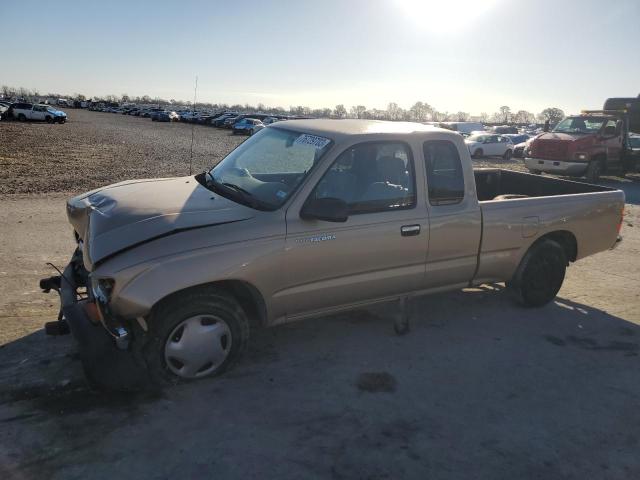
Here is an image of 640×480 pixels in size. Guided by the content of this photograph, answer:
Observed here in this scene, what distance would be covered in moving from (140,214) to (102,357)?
101 centimetres

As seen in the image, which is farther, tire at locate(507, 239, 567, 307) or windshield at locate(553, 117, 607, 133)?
windshield at locate(553, 117, 607, 133)

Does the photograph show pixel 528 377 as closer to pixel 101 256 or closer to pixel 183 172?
pixel 101 256

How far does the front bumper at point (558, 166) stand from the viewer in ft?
54.2

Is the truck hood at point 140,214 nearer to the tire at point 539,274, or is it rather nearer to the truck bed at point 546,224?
the truck bed at point 546,224

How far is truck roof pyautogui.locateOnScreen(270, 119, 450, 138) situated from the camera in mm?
4371

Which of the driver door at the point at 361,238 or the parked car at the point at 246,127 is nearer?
the driver door at the point at 361,238

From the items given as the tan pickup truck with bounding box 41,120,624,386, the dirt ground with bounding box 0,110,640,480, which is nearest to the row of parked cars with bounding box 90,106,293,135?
the tan pickup truck with bounding box 41,120,624,386

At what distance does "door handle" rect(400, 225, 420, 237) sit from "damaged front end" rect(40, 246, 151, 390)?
2141 mm

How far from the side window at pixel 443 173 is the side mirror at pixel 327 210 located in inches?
41.5

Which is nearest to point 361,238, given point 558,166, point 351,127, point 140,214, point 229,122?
point 351,127

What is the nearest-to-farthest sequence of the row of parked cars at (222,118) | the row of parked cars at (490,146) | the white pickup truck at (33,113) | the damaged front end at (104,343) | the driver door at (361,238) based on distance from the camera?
1. the damaged front end at (104,343)
2. the driver door at (361,238)
3. the row of parked cars at (490,146)
4. the white pickup truck at (33,113)
5. the row of parked cars at (222,118)

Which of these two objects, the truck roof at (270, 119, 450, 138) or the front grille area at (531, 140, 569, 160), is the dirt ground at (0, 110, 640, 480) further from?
the front grille area at (531, 140, 569, 160)

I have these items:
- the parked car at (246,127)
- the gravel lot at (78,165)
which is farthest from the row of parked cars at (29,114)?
the gravel lot at (78,165)

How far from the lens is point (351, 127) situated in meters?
4.57
